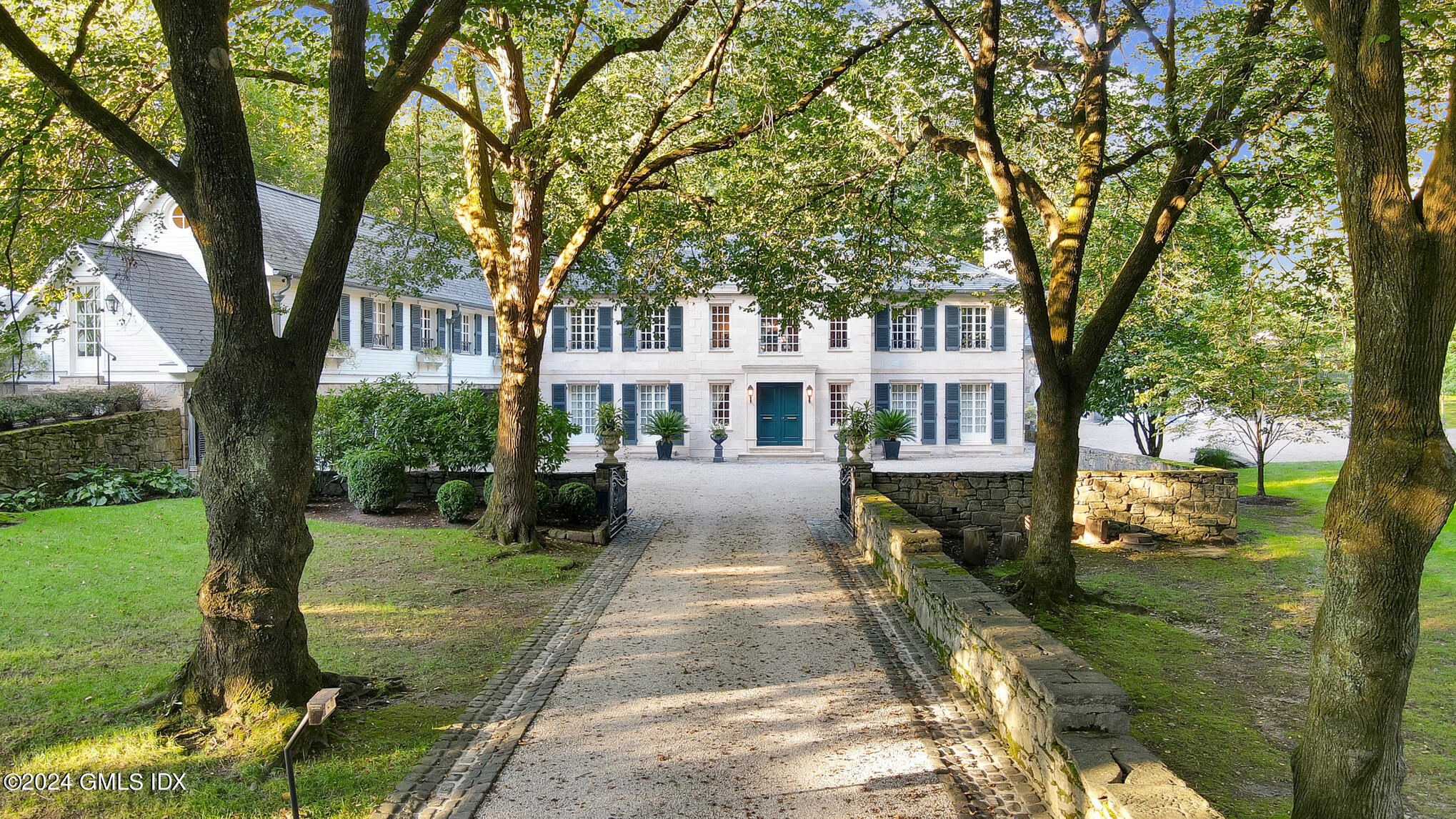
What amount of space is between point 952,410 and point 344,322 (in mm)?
17368

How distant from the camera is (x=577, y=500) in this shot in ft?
40.9

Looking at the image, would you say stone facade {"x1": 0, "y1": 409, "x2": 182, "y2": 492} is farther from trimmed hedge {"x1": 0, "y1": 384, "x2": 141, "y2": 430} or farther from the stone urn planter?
the stone urn planter

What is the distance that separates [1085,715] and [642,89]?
356 inches

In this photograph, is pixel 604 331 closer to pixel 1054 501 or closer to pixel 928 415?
pixel 928 415

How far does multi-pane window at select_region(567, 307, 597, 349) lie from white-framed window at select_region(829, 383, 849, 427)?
761 cm

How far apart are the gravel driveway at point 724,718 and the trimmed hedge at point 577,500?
9.31 ft

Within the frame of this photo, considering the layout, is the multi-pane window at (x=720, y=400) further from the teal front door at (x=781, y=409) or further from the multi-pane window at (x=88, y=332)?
the multi-pane window at (x=88, y=332)

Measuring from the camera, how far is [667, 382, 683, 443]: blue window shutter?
85.4ft

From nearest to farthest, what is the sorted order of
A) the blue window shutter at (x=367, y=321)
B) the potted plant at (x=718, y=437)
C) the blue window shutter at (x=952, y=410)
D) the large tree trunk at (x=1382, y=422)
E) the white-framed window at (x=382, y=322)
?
the large tree trunk at (x=1382, y=422)
the blue window shutter at (x=367, y=321)
the white-framed window at (x=382, y=322)
the potted plant at (x=718, y=437)
the blue window shutter at (x=952, y=410)

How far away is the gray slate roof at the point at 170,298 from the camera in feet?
54.8

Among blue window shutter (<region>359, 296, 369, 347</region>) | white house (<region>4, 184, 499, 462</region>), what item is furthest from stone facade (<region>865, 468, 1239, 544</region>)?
blue window shutter (<region>359, 296, 369, 347</region>)

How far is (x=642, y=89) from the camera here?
10625 millimetres

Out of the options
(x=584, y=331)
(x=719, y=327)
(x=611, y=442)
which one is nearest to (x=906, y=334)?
(x=719, y=327)

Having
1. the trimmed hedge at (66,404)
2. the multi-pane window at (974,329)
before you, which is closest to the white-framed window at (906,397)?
the multi-pane window at (974,329)
